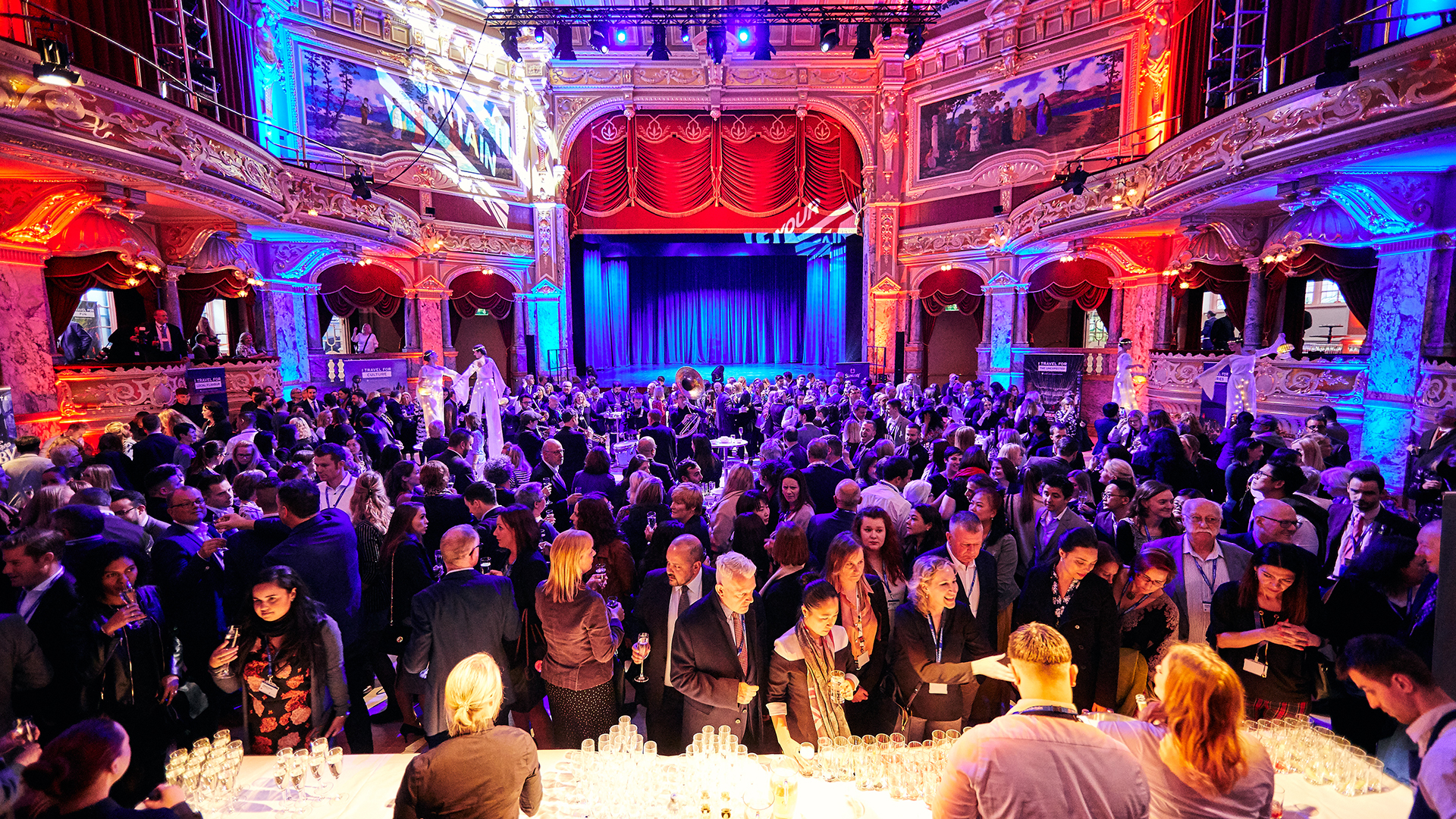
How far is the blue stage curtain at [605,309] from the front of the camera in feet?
64.7

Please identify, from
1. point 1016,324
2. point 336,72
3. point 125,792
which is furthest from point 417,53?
point 125,792

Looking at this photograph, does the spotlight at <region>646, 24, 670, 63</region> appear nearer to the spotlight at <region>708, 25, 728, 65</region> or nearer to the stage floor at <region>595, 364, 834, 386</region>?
the spotlight at <region>708, 25, 728, 65</region>

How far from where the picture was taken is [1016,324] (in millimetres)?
16844

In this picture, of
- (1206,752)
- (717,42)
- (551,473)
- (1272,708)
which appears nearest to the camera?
(1206,752)

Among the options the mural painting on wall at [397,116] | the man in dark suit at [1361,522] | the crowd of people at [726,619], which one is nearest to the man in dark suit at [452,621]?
the crowd of people at [726,619]

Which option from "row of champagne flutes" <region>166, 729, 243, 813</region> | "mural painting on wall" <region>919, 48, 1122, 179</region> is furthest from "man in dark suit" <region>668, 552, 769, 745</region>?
"mural painting on wall" <region>919, 48, 1122, 179</region>

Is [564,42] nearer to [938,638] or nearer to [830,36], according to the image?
[830,36]

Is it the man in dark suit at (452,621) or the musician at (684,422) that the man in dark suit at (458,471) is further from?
the musician at (684,422)

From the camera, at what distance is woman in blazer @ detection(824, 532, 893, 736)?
3.02 metres

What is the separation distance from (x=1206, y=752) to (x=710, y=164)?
18.3 meters

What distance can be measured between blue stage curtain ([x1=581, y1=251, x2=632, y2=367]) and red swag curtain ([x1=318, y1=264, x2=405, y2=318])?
15.5 ft

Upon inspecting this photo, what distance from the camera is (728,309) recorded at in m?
23.7

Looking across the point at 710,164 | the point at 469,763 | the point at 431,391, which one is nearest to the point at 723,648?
the point at 469,763

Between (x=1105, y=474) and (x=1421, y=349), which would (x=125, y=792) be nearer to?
(x=1105, y=474)
